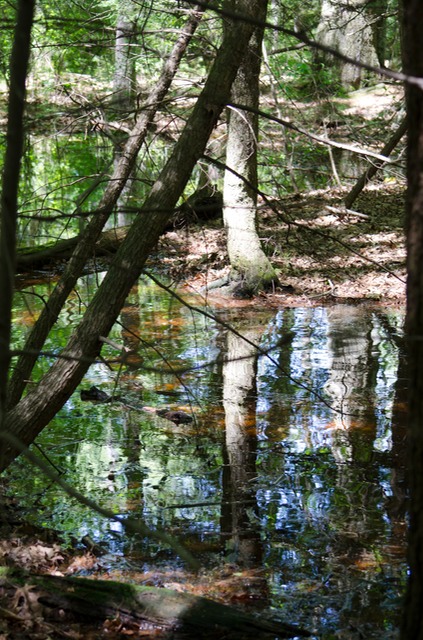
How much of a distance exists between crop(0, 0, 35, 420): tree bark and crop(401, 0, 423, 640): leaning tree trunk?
135 centimetres

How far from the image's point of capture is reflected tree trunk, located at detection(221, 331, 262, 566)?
5.03 m

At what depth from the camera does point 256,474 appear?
19.9 feet

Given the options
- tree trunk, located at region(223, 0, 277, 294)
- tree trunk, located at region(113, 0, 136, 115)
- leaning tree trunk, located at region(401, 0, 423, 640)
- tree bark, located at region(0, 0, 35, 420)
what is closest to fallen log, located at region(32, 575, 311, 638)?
leaning tree trunk, located at region(401, 0, 423, 640)

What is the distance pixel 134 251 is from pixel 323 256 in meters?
8.68

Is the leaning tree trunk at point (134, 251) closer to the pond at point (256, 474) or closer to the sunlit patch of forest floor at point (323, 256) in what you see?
the pond at point (256, 474)

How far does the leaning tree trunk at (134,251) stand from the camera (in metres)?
4.54

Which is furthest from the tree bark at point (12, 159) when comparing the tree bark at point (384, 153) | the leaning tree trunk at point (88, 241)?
the tree bark at point (384, 153)

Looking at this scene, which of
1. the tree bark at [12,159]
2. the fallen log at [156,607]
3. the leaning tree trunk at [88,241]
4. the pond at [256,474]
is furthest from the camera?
the leaning tree trunk at [88,241]

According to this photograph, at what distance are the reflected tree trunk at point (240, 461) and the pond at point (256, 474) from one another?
1 centimetres

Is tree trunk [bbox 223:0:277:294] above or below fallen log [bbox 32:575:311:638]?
above

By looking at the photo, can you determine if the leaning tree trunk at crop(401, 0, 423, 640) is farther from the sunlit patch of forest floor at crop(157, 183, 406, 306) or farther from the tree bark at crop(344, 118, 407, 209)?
the tree bark at crop(344, 118, 407, 209)

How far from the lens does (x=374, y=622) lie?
4.06m

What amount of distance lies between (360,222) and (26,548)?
35.8ft

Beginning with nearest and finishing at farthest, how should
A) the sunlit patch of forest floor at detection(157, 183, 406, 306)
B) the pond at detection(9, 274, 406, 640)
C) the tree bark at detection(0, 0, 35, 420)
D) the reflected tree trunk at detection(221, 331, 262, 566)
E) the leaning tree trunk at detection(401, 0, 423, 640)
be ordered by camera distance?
the leaning tree trunk at detection(401, 0, 423, 640) → the tree bark at detection(0, 0, 35, 420) → the pond at detection(9, 274, 406, 640) → the reflected tree trunk at detection(221, 331, 262, 566) → the sunlit patch of forest floor at detection(157, 183, 406, 306)
